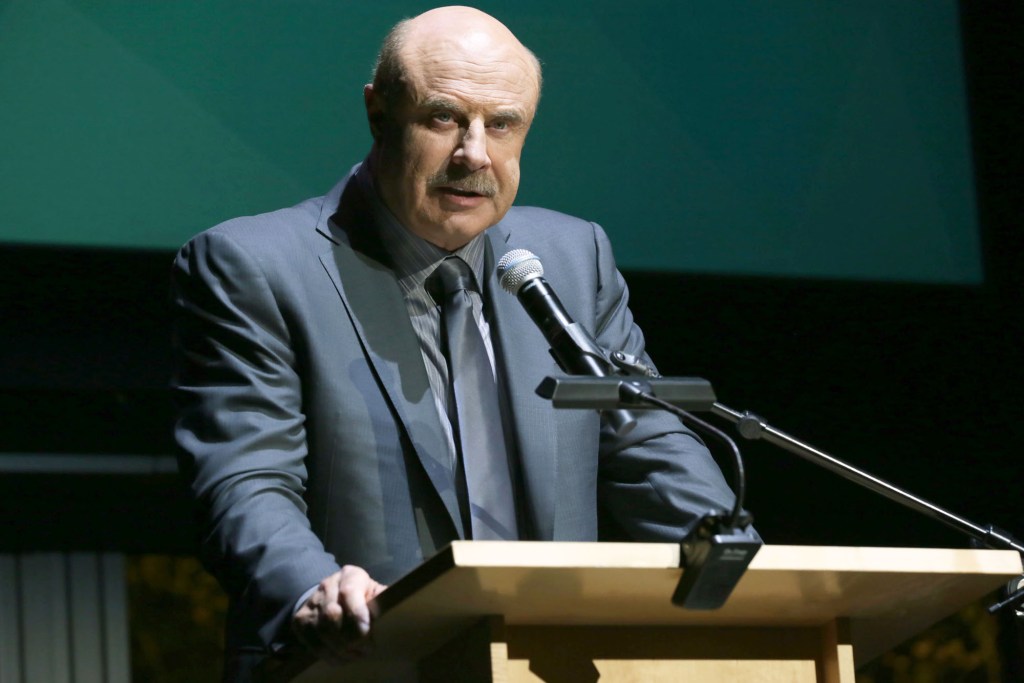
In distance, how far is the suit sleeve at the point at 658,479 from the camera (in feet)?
6.57

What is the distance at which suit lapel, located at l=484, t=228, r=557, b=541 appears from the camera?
195 centimetres

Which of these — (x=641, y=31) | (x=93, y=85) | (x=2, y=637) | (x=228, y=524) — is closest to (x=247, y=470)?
(x=228, y=524)

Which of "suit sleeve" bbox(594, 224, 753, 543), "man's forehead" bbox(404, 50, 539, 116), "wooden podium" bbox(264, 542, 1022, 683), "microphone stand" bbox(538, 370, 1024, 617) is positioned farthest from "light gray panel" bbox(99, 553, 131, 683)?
"microphone stand" bbox(538, 370, 1024, 617)

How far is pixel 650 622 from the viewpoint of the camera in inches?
57.2

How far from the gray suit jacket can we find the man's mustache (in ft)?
0.46

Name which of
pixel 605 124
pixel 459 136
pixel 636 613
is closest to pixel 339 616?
pixel 636 613

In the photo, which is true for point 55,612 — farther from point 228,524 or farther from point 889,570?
point 889,570

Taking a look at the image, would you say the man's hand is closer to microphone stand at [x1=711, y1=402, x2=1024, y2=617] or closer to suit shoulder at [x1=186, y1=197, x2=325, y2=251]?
microphone stand at [x1=711, y1=402, x2=1024, y2=617]

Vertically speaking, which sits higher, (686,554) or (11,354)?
(11,354)

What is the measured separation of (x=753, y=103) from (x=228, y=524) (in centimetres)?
213

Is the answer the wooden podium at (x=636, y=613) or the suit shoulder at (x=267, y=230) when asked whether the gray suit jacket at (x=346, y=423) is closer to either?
the suit shoulder at (x=267, y=230)

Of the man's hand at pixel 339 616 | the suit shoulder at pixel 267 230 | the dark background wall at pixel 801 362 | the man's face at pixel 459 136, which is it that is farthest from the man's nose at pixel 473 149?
the dark background wall at pixel 801 362

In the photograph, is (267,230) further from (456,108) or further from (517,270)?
(517,270)

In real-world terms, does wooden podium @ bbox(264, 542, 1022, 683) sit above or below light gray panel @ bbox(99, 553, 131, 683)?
below
